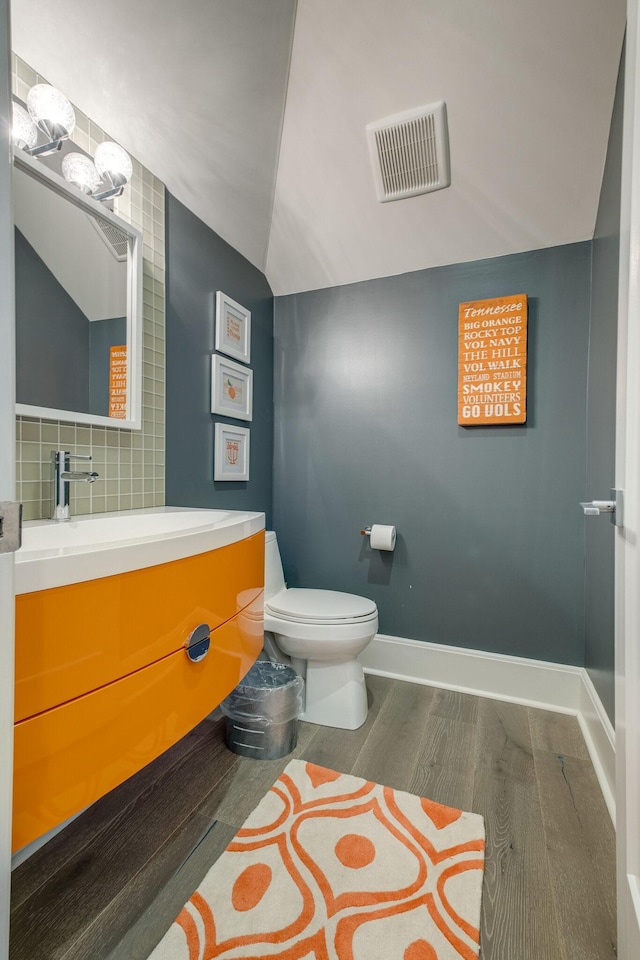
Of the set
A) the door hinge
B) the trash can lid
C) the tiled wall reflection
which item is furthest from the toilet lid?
the door hinge

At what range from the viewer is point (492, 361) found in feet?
6.40

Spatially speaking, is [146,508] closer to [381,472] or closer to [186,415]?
[186,415]

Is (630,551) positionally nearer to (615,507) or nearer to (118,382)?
(615,507)

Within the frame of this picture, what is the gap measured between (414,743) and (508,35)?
2433 millimetres

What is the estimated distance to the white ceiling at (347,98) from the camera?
1250 mm

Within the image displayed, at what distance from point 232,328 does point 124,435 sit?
824 mm

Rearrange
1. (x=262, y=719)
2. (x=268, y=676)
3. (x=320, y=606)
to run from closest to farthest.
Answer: (x=262, y=719)
(x=268, y=676)
(x=320, y=606)

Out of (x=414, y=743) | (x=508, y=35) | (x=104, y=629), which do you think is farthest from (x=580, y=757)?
(x=508, y=35)

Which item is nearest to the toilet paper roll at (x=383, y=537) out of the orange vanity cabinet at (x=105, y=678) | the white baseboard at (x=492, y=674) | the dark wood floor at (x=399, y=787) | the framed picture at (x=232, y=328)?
the white baseboard at (x=492, y=674)

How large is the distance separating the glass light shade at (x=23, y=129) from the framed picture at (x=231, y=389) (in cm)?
89

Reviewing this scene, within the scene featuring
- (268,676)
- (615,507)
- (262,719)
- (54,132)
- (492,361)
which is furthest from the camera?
(492,361)

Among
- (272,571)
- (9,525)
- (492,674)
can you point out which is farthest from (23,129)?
(492,674)

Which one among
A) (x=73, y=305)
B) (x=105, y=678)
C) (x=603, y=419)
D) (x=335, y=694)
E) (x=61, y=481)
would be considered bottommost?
(x=335, y=694)

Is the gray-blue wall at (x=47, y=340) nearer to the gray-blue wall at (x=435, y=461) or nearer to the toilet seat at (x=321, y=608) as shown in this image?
the toilet seat at (x=321, y=608)
